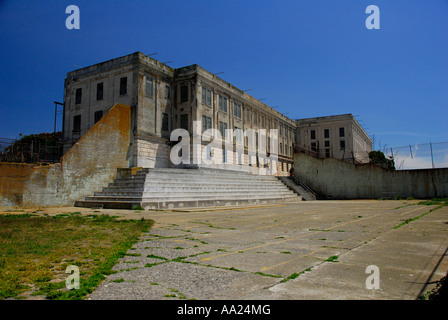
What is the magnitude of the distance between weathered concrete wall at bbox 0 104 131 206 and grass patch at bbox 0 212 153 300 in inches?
374

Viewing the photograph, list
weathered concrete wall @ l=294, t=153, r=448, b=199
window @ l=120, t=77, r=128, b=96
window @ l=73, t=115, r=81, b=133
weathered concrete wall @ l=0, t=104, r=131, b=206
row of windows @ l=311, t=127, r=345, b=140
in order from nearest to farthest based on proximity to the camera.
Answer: weathered concrete wall @ l=0, t=104, r=131, b=206, weathered concrete wall @ l=294, t=153, r=448, b=199, window @ l=120, t=77, r=128, b=96, window @ l=73, t=115, r=81, b=133, row of windows @ l=311, t=127, r=345, b=140

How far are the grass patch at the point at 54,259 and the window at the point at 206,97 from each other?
1042 inches

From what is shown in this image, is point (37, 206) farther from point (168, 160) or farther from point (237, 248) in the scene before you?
point (168, 160)

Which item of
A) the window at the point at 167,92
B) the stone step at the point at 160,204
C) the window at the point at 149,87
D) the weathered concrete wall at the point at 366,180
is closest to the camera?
the stone step at the point at 160,204

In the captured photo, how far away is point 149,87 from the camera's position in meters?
28.2

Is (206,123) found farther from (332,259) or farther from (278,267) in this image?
(278,267)

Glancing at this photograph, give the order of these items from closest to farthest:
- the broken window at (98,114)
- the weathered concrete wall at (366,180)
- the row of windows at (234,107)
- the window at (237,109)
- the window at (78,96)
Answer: the weathered concrete wall at (366,180) < the broken window at (98,114) < the window at (78,96) < the row of windows at (234,107) < the window at (237,109)

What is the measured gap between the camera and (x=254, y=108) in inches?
1617

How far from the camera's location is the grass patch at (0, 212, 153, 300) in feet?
9.09

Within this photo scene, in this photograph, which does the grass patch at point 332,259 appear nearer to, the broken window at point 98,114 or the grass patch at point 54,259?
the grass patch at point 54,259

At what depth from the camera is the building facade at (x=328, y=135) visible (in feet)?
182

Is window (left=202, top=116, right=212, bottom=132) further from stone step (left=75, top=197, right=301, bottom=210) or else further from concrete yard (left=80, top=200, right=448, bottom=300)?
concrete yard (left=80, top=200, right=448, bottom=300)

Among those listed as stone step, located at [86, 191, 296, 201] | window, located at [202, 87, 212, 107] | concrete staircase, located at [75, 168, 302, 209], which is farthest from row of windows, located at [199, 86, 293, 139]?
stone step, located at [86, 191, 296, 201]

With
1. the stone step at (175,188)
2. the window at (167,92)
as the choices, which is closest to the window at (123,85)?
the window at (167,92)
